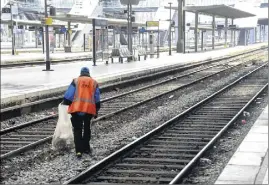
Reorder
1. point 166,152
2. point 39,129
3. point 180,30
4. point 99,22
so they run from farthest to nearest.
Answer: point 180,30, point 99,22, point 39,129, point 166,152

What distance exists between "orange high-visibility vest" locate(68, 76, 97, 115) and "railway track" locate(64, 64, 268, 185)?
2.70 ft

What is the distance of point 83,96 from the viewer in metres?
7.40

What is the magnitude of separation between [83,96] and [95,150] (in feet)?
4.17

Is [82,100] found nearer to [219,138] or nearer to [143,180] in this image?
[143,180]

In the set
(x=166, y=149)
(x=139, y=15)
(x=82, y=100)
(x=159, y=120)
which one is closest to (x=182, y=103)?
(x=159, y=120)

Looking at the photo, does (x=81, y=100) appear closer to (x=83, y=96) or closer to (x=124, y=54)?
(x=83, y=96)

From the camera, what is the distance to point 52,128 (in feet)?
34.2

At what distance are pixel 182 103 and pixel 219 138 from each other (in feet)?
17.5

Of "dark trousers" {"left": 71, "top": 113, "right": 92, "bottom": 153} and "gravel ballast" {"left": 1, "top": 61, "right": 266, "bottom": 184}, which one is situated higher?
"dark trousers" {"left": 71, "top": 113, "right": 92, "bottom": 153}

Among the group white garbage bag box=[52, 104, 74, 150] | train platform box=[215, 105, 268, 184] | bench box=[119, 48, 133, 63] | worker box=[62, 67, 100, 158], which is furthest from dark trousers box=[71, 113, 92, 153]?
bench box=[119, 48, 133, 63]

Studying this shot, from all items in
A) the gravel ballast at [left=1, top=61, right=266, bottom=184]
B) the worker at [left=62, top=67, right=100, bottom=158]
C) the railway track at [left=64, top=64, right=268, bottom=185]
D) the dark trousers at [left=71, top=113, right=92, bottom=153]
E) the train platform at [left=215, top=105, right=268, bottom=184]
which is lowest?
the gravel ballast at [left=1, top=61, right=266, bottom=184]

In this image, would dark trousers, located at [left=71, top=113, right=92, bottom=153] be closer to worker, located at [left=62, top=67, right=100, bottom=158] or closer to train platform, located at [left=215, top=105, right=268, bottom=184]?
worker, located at [left=62, top=67, right=100, bottom=158]

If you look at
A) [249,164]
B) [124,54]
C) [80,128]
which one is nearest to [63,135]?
[80,128]

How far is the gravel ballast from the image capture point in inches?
264
